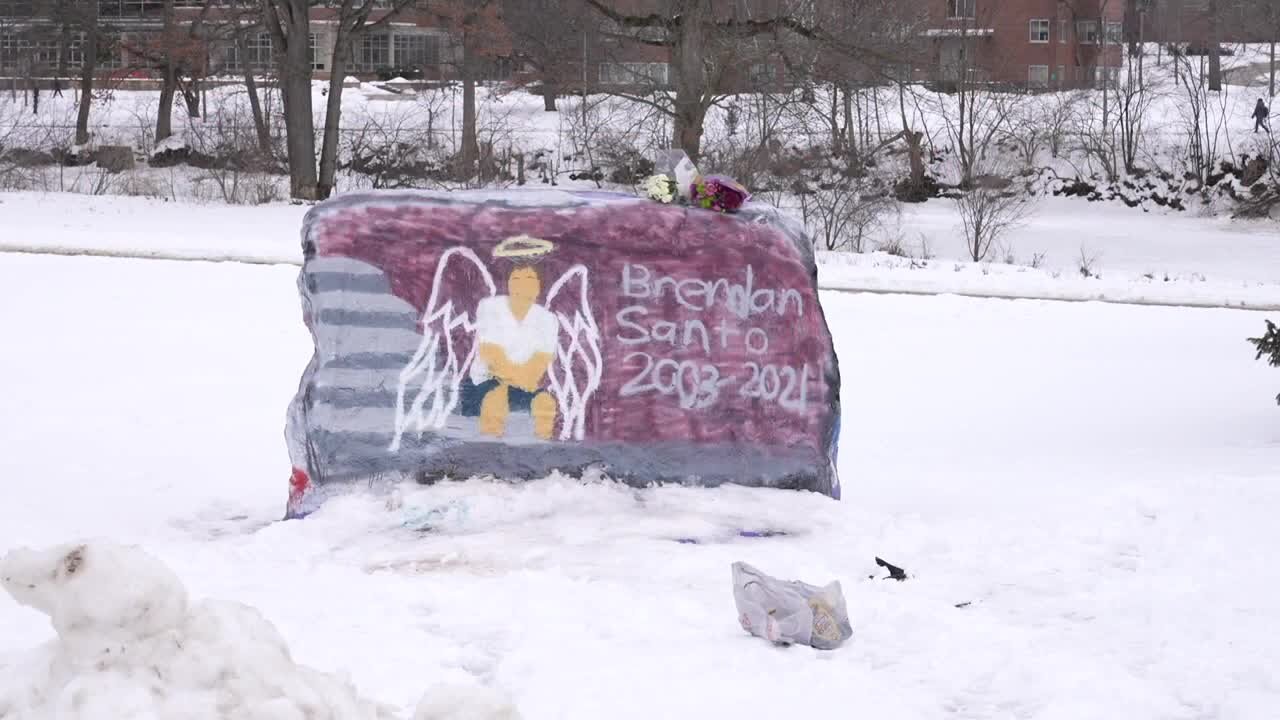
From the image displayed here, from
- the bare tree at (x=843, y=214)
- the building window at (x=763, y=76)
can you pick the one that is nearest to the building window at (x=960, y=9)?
the building window at (x=763, y=76)

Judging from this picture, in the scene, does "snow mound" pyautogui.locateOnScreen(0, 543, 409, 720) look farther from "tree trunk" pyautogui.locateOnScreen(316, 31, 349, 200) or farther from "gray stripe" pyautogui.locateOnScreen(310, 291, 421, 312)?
"tree trunk" pyautogui.locateOnScreen(316, 31, 349, 200)

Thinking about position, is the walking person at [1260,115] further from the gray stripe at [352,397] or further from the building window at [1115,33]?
the gray stripe at [352,397]

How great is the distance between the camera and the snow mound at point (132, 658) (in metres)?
3.41

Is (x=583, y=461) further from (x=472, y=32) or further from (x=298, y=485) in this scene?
(x=472, y=32)

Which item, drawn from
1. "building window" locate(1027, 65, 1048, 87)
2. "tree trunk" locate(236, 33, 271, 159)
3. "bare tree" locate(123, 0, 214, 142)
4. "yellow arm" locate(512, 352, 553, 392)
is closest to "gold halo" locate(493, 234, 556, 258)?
"yellow arm" locate(512, 352, 553, 392)

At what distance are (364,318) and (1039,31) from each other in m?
52.9

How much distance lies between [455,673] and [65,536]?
10.2 ft

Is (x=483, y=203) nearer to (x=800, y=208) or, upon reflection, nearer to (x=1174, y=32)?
(x=800, y=208)

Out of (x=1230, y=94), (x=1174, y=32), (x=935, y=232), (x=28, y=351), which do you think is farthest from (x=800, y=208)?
(x=1174, y=32)

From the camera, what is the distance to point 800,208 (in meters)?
28.0

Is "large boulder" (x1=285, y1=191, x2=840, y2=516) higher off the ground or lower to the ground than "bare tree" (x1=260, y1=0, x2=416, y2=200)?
lower

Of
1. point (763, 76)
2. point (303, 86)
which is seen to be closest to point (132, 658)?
point (763, 76)

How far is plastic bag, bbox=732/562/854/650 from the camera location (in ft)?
18.2

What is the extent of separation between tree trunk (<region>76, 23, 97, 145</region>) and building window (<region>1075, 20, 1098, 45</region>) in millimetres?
33139
